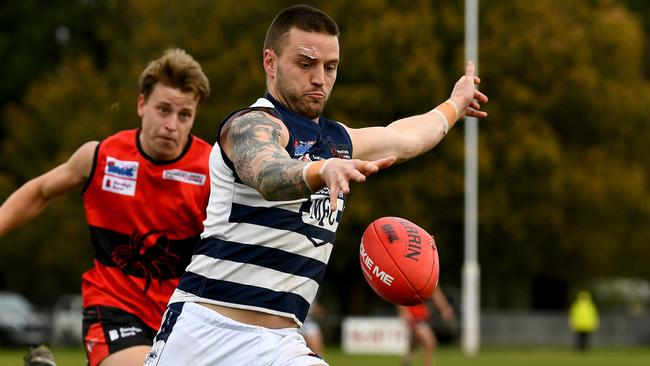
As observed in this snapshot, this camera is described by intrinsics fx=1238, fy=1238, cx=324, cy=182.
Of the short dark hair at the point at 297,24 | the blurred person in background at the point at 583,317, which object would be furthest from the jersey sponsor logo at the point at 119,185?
the blurred person in background at the point at 583,317

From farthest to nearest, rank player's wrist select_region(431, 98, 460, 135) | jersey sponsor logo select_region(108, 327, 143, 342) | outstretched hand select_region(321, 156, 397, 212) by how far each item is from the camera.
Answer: jersey sponsor logo select_region(108, 327, 143, 342) < player's wrist select_region(431, 98, 460, 135) < outstretched hand select_region(321, 156, 397, 212)

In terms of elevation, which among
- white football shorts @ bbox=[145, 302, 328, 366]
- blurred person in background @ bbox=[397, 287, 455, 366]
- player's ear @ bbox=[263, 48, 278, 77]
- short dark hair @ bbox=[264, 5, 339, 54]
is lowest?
blurred person in background @ bbox=[397, 287, 455, 366]

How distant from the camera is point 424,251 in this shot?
5.67m

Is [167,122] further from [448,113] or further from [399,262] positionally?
[399,262]

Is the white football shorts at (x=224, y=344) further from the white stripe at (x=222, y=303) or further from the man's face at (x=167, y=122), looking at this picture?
the man's face at (x=167, y=122)

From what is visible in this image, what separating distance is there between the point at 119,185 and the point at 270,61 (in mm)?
2257

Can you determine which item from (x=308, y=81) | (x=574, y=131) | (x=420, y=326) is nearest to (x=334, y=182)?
(x=308, y=81)

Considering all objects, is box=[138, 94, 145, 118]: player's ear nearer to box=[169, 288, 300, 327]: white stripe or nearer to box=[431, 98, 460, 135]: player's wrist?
box=[431, 98, 460, 135]: player's wrist

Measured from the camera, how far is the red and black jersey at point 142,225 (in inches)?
288

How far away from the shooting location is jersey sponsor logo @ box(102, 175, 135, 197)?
7.42m

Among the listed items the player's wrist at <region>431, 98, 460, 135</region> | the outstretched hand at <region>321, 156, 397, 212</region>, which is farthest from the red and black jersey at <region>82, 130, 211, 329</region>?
the outstretched hand at <region>321, 156, 397, 212</region>

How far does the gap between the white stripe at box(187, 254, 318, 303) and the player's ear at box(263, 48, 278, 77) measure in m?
0.87

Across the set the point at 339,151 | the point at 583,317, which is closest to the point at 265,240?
the point at 339,151

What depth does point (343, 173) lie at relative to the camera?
438cm
